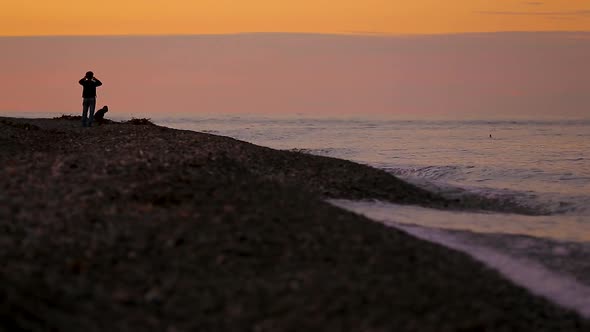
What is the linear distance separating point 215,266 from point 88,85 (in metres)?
32.6

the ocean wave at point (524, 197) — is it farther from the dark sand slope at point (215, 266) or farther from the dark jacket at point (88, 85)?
the dark jacket at point (88, 85)

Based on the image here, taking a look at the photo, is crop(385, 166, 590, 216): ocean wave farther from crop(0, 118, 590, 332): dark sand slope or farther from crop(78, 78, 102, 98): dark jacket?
Result: crop(78, 78, 102, 98): dark jacket

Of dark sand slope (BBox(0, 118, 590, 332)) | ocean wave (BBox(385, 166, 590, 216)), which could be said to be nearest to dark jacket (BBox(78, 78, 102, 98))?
ocean wave (BBox(385, 166, 590, 216))

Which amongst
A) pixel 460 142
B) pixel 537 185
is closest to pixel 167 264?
pixel 537 185

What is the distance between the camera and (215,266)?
496 inches

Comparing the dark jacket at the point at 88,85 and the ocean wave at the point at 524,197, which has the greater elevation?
the dark jacket at the point at 88,85

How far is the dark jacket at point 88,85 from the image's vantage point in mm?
43125

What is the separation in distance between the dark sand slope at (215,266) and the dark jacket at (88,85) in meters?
24.3

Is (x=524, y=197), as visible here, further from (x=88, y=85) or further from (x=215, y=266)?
(x=88, y=85)

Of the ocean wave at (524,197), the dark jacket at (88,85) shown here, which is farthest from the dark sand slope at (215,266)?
the dark jacket at (88,85)

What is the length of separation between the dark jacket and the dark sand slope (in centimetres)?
2429

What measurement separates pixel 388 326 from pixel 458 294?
77.1 inches

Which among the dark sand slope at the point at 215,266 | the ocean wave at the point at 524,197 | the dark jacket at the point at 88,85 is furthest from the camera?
the dark jacket at the point at 88,85

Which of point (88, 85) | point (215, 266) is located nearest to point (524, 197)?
point (215, 266)
